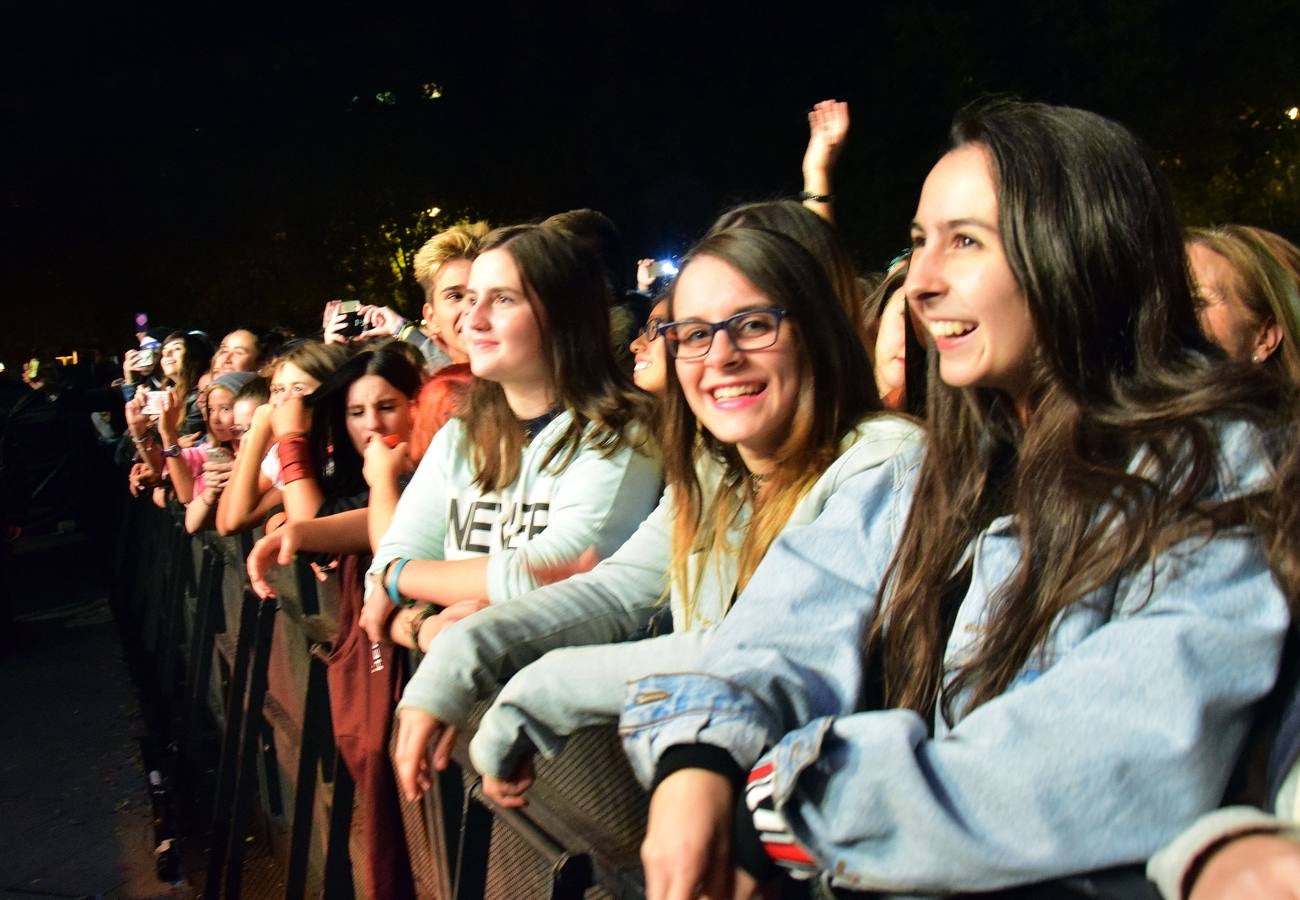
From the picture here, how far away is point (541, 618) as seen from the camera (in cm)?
260

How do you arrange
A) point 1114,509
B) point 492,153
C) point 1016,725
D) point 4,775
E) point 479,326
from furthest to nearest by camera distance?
1. point 492,153
2. point 4,775
3. point 479,326
4. point 1114,509
5. point 1016,725

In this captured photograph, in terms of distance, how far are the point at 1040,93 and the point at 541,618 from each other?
62.0ft

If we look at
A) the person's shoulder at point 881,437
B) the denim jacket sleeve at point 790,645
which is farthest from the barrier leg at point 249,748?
the denim jacket sleeve at point 790,645

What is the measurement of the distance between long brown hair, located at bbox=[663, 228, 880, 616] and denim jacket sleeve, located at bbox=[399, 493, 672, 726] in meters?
0.15

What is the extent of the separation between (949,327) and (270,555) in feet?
9.68

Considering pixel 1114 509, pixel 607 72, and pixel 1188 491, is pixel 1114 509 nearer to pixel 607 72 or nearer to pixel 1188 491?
pixel 1188 491

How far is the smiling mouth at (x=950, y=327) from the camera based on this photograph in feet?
6.28

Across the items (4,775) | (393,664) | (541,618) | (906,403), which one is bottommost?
(4,775)

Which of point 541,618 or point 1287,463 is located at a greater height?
point 1287,463

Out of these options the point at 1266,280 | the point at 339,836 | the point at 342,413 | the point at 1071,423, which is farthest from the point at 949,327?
the point at 342,413

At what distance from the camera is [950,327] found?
194cm

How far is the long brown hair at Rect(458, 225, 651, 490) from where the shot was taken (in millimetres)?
3531

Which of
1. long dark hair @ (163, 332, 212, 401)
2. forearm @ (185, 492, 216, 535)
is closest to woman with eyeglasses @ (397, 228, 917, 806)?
forearm @ (185, 492, 216, 535)

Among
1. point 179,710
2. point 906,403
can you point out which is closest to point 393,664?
point 906,403
